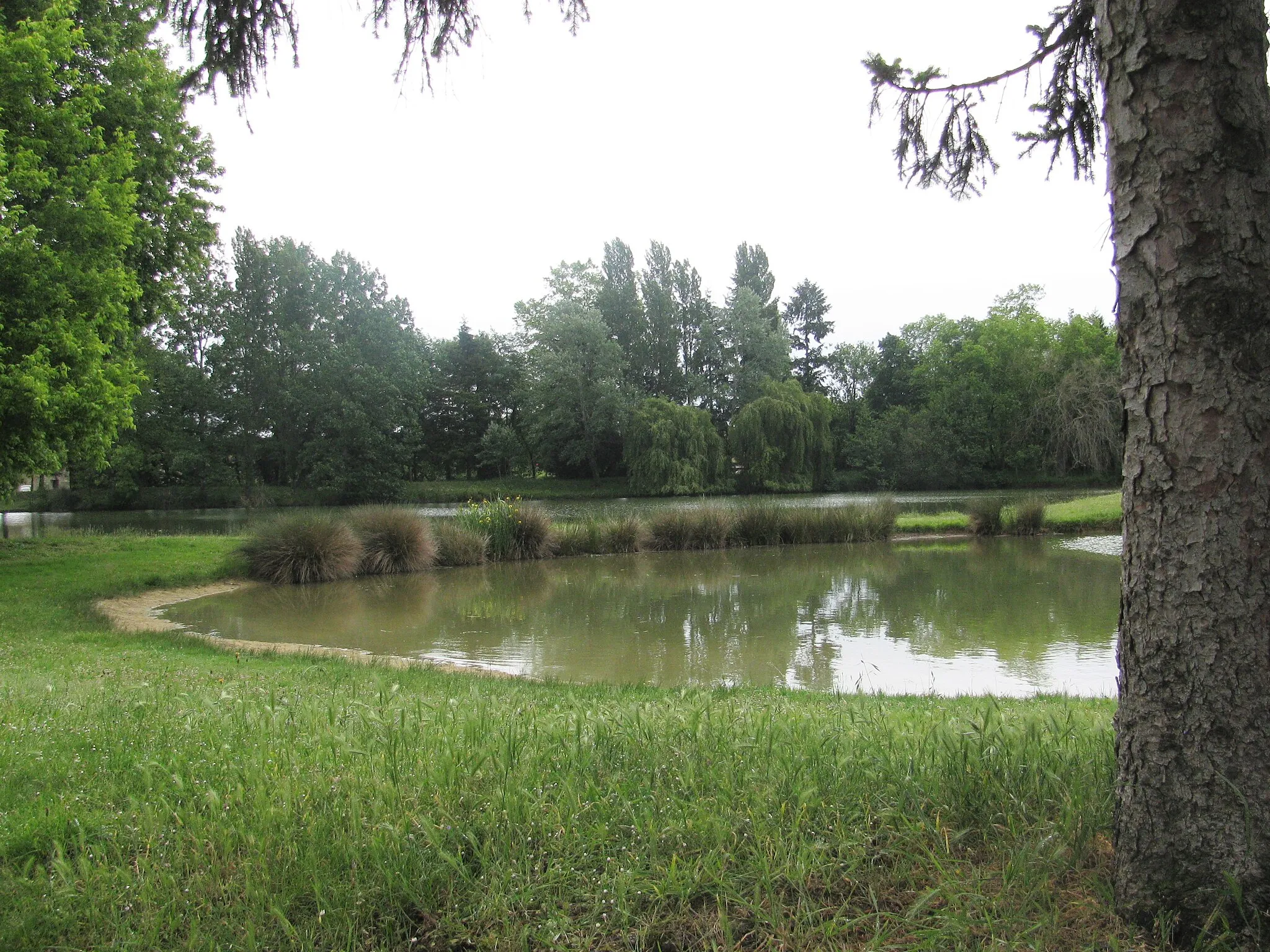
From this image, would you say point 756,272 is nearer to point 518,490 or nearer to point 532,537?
point 518,490

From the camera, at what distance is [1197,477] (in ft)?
6.46

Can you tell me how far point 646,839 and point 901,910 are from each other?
70 cm

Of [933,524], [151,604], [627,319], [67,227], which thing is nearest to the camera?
[67,227]

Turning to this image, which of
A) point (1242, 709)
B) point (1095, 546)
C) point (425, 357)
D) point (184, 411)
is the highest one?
point (425, 357)

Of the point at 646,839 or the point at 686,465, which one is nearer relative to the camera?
the point at 646,839

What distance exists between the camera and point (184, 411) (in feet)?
135

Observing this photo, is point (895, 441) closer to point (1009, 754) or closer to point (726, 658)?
point (726, 658)

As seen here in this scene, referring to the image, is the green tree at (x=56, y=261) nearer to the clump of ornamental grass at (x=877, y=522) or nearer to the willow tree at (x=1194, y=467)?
the willow tree at (x=1194, y=467)

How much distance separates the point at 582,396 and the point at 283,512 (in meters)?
17.9

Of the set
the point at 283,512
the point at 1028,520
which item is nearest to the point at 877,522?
the point at 1028,520

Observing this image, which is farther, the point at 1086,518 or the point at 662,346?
the point at 662,346

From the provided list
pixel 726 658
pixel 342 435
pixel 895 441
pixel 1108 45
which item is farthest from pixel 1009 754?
pixel 895 441

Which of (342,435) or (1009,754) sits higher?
(342,435)

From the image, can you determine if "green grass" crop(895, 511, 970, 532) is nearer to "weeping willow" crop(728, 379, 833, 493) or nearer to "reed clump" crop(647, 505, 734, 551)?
"reed clump" crop(647, 505, 734, 551)
